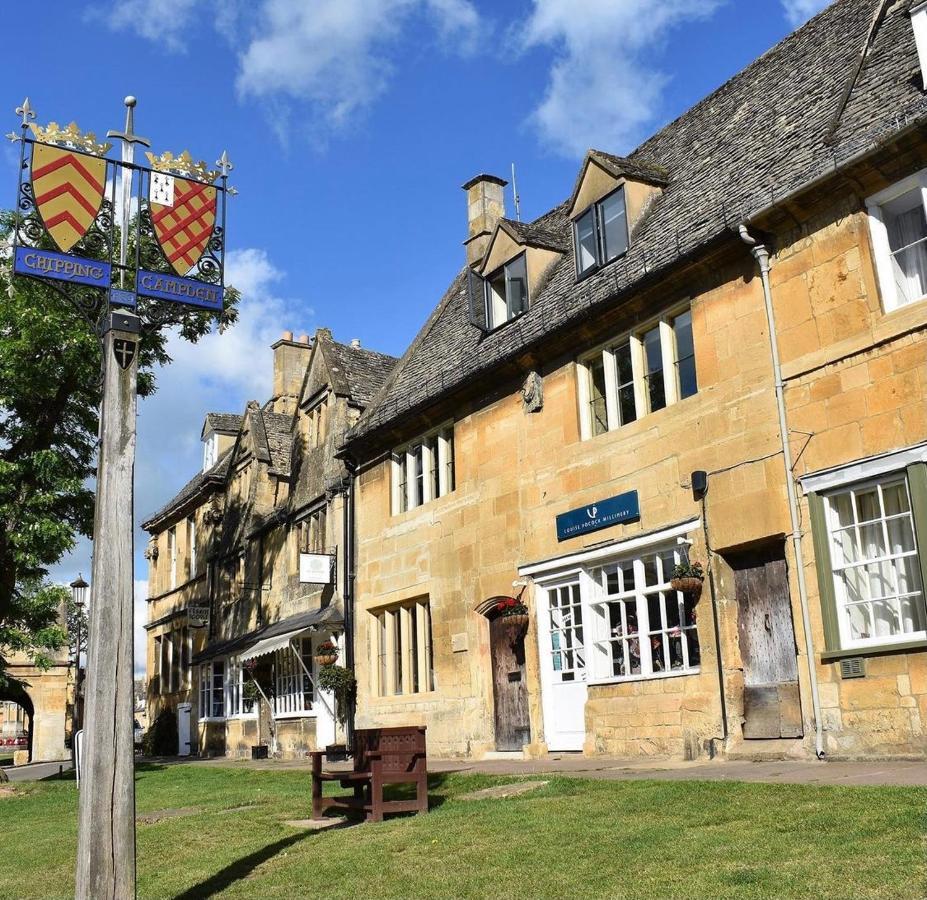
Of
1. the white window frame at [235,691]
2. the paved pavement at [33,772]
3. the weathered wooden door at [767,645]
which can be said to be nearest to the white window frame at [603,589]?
the weathered wooden door at [767,645]

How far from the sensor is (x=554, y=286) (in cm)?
1820

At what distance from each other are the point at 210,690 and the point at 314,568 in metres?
10.9

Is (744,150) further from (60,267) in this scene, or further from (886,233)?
(60,267)

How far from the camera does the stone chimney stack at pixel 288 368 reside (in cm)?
3155

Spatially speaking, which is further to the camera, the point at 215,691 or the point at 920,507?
the point at 215,691

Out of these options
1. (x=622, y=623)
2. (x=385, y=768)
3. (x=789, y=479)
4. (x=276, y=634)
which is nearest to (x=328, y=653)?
(x=276, y=634)

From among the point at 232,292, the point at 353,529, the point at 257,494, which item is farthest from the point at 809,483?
the point at 257,494

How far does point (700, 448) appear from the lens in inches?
547

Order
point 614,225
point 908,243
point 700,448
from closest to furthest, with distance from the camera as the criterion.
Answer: point 908,243 → point 700,448 → point 614,225

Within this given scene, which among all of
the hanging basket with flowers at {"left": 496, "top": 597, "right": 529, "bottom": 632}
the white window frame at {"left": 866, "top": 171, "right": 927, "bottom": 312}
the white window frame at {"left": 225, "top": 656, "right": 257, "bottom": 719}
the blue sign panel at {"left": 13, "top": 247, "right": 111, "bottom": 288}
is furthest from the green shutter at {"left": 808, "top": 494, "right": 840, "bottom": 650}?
the white window frame at {"left": 225, "top": 656, "right": 257, "bottom": 719}

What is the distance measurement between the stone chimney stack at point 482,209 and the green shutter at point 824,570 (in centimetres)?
1169

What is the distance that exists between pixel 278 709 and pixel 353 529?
6.39 metres

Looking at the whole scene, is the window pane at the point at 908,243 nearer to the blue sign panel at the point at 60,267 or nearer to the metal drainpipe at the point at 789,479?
the metal drainpipe at the point at 789,479

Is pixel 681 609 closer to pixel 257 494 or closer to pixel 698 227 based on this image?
pixel 698 227
